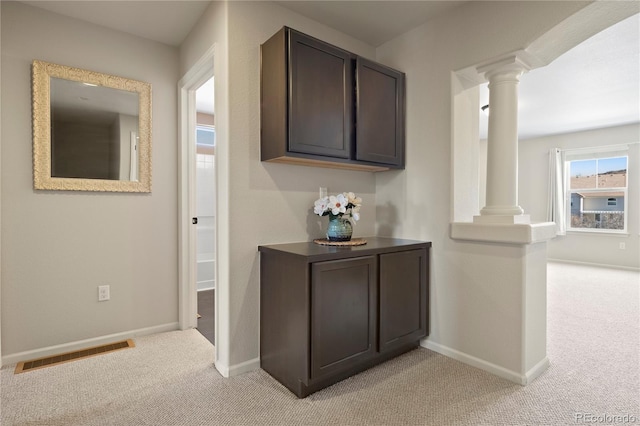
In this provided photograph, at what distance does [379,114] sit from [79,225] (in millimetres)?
2423

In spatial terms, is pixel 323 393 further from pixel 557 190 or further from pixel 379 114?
pixel 557 190

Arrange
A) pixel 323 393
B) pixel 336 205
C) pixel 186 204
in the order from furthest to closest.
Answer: pixel 186 204, pixel 336 205, pixel 323 393

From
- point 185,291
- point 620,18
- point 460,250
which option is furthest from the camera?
point 185,291

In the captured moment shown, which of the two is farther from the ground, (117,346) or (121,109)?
(121,109)

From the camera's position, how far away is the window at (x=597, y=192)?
577 cm

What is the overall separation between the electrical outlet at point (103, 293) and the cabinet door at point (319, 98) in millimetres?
1895

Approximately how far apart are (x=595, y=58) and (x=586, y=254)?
171 inches

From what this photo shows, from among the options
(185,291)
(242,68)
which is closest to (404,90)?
(242,68)

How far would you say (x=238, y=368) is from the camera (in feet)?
7.14

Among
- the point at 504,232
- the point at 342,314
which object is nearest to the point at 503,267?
the point at 504,232

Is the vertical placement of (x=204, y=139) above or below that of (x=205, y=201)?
above

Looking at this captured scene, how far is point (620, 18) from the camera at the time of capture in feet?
6.34

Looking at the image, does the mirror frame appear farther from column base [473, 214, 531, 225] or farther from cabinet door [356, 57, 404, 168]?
column base [473, 214, 531, 225]

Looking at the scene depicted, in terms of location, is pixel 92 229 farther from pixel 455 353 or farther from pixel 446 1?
pixel 446 1
